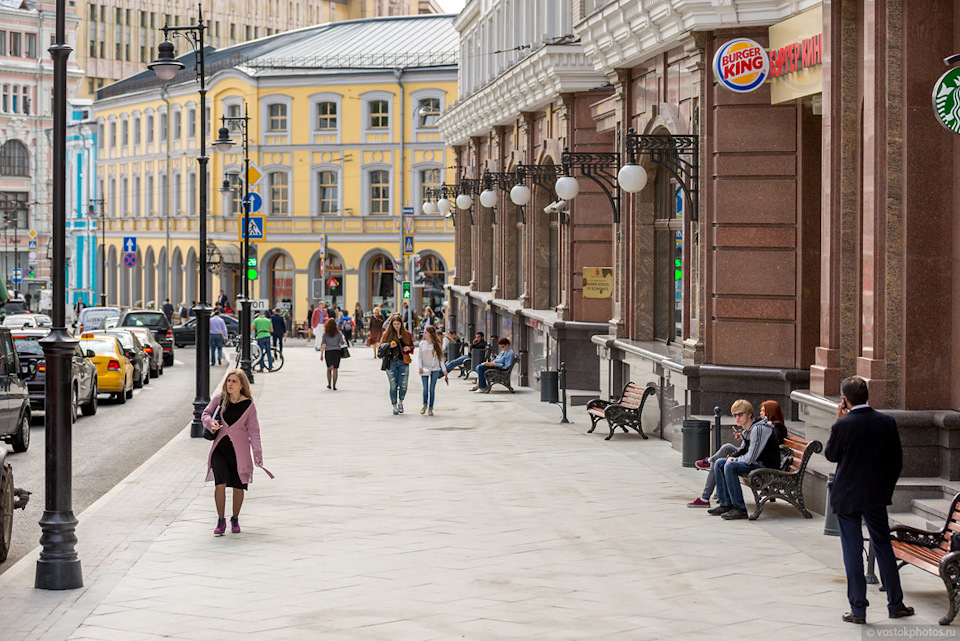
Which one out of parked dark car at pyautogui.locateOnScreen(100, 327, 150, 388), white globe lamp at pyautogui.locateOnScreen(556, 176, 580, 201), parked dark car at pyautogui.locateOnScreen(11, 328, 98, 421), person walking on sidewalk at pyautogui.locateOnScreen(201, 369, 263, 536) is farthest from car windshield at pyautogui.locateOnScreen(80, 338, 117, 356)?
person walking on sidewalk at pyautogui.locateOnScreen(201, 369, 263, 536)

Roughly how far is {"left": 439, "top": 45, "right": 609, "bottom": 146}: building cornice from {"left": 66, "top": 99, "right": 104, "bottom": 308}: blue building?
2030 inches

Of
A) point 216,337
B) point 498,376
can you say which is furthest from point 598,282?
point 216,337

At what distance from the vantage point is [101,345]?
30484mm

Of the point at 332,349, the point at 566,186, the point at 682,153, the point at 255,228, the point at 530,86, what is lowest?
the point at 332,349

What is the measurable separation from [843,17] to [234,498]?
7.37 metres

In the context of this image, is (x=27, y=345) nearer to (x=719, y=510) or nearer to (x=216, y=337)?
(x=216, y=337)

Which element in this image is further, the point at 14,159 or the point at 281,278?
the point at 14,159

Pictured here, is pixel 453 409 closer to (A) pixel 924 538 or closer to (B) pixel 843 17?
(B) pixel 843 17

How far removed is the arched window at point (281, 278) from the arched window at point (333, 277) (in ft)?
6.06

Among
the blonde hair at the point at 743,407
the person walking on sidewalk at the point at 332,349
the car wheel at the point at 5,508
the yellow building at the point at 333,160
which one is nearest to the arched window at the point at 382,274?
the yellow building at the point at 333,160

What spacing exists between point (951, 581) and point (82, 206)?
86763 mm

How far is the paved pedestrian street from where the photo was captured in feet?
31.4

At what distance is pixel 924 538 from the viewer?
10227mm

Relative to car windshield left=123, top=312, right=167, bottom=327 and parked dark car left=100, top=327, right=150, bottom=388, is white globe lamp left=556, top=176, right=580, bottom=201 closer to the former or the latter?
parked dark car left=100, top=327, right=150, bottom=388
